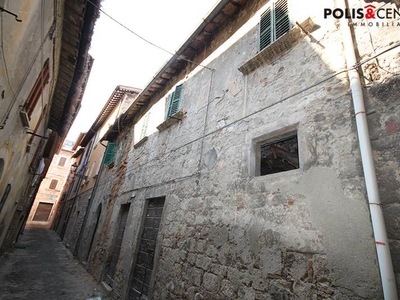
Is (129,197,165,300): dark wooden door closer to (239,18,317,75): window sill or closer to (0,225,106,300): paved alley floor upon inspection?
(0,225,106,300): paved alley floor

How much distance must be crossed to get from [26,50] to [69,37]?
75.5 inches

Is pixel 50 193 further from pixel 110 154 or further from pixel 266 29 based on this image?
pixel 266 29

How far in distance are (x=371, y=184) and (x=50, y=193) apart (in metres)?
35.2

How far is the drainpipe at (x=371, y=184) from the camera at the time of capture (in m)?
1.63

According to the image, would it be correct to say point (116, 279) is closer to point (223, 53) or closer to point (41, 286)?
point (41, 286)

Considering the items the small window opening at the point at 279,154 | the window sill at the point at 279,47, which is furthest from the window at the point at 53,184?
the window sill at the point at 279,47

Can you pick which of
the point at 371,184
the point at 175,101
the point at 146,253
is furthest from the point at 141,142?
the point at 371,184

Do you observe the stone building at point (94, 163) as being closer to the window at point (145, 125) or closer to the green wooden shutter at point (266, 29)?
the window at point (145, 125)

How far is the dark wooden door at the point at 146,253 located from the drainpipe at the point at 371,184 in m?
3.99

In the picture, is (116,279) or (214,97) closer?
(214,97)

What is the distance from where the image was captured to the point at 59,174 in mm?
31688

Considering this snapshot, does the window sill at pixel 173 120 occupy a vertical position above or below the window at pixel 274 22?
below

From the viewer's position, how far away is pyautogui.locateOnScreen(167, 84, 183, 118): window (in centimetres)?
613

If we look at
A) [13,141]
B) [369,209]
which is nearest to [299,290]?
[369,209]
